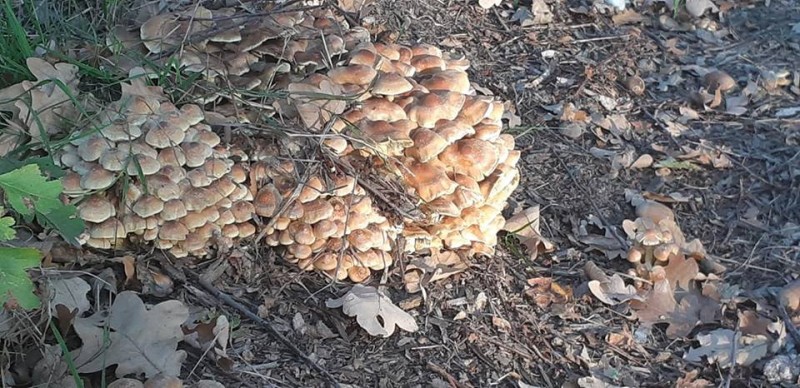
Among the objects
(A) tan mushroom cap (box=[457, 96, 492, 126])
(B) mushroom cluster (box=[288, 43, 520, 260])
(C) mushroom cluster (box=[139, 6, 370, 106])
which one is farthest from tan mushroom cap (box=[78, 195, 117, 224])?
(A) tan mushroom cap (box=[457, 96, 492, 126])

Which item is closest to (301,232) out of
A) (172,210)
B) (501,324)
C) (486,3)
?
(172,210)

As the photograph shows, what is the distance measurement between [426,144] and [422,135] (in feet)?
0.12

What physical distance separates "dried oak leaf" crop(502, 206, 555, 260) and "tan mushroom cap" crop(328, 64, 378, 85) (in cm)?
82

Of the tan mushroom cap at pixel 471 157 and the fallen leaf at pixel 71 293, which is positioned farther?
the tan mushroom cap at pixel 471 157

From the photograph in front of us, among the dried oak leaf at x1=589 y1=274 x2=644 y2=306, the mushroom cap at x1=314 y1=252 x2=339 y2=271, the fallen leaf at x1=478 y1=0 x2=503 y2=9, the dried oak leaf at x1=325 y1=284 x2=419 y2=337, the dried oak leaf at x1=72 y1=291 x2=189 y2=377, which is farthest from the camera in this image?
the fallen leaf at x1=478 y1=0 x2=503 y2=9

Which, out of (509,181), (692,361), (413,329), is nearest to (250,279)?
(413,329)

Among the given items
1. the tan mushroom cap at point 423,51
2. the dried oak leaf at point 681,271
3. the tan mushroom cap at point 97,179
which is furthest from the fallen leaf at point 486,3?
the tan mushroom cap at point 97,179

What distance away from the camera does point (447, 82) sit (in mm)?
2992

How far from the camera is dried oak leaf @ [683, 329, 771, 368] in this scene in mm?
2910

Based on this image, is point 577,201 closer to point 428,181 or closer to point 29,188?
point 428,181

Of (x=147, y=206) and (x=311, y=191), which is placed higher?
(x=147, y=206)

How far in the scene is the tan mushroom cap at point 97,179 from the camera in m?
2.41

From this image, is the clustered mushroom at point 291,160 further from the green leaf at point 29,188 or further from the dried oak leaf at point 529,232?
the green leaf at point 29,188

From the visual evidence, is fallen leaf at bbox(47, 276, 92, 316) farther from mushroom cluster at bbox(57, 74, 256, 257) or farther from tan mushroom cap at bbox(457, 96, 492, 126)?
tan mushroom cap at bbox(457, 96, 492, 126)
